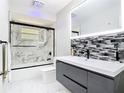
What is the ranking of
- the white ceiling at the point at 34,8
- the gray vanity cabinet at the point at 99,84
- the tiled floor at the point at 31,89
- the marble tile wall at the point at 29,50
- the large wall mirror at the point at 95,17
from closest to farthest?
the gray vanity cabinet at the point at 99,84 < the large wall mirror at the point at 95,17 < the tiled floor at the point at 31,89 < the white ceiling at the point at 34,8 < the marble tile wall at the point at 29,50

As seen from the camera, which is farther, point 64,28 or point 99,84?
point 64,28

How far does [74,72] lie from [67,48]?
1.19 metres

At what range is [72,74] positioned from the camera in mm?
1479

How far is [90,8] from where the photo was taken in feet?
6.42

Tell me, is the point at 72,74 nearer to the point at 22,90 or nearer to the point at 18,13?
the point at 22,90

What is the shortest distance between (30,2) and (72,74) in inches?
85.1

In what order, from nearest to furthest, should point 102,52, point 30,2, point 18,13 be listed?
1. point 102,52
2. point 30,2
3. point 18,13

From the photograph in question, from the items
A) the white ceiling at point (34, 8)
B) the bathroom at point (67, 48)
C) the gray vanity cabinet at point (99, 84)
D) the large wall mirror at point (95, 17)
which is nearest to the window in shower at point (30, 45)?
the bathroom at point (67, 48)

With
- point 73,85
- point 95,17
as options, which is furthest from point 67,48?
point 73,85

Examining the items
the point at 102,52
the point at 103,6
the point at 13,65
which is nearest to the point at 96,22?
the point at 103,6

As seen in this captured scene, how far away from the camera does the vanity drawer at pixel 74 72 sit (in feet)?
4.09

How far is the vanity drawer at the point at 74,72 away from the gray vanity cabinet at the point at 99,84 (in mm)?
93

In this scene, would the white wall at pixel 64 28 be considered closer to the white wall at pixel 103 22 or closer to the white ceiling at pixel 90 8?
the white ceiling at pixel 90 8

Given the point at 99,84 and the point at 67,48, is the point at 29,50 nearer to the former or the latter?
the point at 67,48
